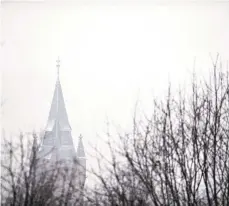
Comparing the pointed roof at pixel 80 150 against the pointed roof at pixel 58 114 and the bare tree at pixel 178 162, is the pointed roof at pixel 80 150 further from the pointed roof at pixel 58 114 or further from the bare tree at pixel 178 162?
the bare tree at pixel 178 162

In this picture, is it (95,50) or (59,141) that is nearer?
(59,141)

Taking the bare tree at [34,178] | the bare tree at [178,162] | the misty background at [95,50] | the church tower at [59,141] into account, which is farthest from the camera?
the misty background at [95,50]

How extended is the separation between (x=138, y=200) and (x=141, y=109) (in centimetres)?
73

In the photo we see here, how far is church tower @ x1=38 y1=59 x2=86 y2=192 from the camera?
9.74 ft

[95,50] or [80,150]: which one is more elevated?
[95,50]

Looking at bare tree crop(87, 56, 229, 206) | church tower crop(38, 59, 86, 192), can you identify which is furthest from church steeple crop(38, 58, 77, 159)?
bare tree crop(87, 56, 229, 206)

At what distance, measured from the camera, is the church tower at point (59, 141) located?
297cm

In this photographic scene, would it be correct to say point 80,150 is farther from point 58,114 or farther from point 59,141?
point 58,114

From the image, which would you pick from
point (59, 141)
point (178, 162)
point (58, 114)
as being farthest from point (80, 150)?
point (178, 162)

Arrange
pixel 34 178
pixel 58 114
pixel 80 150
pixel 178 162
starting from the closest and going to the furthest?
pixel 178 162, pixel 34 178, pixel 80 150, pixel 58 114

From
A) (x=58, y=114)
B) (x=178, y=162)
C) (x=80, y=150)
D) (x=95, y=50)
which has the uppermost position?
(x=95, y=50)

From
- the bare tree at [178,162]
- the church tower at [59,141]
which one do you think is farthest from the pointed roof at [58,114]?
the bare tree at [178,162]

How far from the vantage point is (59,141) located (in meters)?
3.03

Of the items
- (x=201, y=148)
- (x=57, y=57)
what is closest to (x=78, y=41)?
(x=57, y=57)
